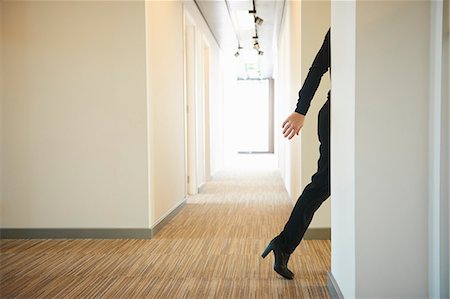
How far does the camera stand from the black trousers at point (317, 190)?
236cm

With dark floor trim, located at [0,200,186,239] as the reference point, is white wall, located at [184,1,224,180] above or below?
above

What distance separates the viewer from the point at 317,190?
94.5 inches

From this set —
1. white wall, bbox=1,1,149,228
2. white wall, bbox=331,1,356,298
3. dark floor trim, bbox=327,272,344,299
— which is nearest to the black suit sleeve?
white wall, bbox=331,1,356,298

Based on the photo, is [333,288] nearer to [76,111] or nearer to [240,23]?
[76,111]

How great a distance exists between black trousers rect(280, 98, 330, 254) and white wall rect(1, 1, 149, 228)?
1.54 meters

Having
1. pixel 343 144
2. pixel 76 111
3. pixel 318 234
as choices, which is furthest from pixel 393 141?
pixel 76 111

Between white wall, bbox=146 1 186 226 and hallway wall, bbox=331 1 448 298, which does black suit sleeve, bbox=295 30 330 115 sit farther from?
white wall, bbox=146 1 186 226

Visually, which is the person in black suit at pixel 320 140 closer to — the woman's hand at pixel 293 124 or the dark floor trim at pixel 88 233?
the woman's hand at pixel 293 124

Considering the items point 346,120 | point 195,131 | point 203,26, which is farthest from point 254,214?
point 203,26

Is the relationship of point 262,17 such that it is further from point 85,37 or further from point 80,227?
point 80,227

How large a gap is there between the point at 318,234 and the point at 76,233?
5.63 ft

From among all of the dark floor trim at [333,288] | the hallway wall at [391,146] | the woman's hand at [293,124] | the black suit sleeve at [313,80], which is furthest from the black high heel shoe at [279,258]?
the hallway wall at [391,146]

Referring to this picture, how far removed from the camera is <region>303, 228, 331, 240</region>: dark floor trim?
11.7 ft

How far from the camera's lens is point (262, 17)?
754 cm
